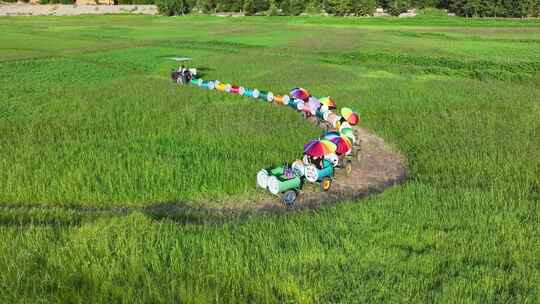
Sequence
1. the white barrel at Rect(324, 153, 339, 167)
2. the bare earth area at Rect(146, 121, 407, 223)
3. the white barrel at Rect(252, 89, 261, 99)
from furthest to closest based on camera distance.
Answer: the white barrel at Rect(252, 89, 261, 99), the white barrel at Rect(324, 153, 339, 167), the bare earth area at Rect(146, 121, 407, 223)

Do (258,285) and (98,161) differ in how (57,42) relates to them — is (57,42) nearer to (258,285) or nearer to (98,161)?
(98,161)

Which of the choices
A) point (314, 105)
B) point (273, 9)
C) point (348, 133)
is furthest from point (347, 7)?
point (348, 133)

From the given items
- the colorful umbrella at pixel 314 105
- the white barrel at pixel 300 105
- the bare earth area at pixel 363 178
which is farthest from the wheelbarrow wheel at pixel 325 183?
the white barrel at pixel 300 105

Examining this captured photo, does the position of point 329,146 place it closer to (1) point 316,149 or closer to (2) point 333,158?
(2) point 333,158

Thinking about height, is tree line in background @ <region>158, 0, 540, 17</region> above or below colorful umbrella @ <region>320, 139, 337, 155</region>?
above

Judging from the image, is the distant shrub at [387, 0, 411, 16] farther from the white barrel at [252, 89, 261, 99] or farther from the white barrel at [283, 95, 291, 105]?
the white barrel at [283, 95, 291, 105]

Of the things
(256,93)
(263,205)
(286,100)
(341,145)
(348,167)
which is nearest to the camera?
(263,205)

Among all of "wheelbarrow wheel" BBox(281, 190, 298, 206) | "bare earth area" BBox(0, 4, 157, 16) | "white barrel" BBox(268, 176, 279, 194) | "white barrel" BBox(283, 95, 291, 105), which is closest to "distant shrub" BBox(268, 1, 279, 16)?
"bare earth area" BBox(0, 4, 157, 16)
